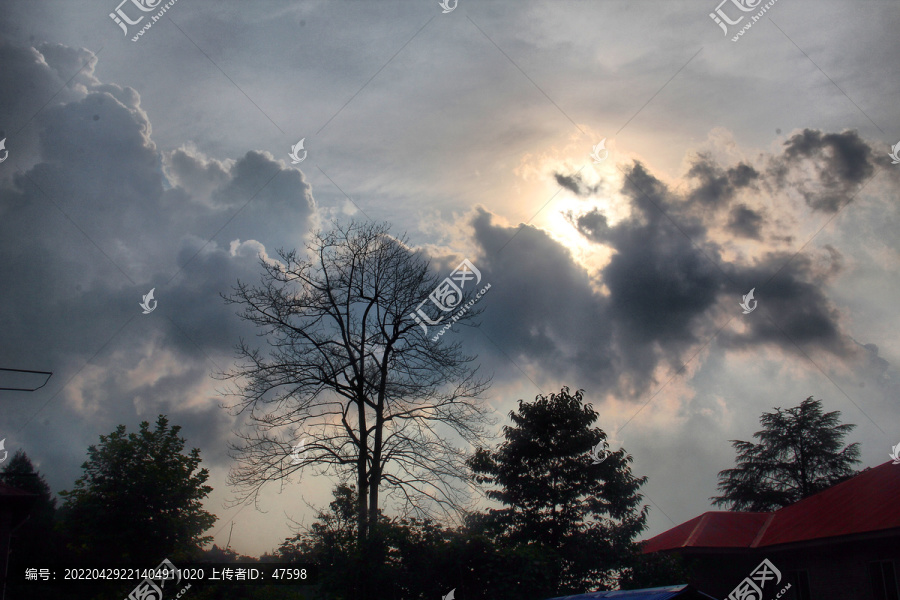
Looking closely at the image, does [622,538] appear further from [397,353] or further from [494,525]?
[397,353]

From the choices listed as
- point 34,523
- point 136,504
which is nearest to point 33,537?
point 34,523

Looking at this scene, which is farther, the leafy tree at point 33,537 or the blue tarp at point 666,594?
the leafy tree at point 33,537

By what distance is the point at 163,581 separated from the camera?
14.2 metres

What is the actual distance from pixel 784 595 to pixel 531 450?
28.2 feet

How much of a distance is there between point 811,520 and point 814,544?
2474 millimetres

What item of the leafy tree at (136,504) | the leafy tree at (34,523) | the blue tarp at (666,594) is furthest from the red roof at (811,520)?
the leafy tree at (34,523)

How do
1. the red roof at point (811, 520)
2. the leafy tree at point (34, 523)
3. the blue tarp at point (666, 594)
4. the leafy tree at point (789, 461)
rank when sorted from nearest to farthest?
the blue tarp at point (666, 594) < the red roof at point (811, 520) < the leafy tree at point (34, 523) < the leafy tree at point (789, 461)

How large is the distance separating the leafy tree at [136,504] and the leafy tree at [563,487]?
913 cm

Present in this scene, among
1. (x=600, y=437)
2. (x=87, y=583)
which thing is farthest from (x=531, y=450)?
(x=87, y=583)

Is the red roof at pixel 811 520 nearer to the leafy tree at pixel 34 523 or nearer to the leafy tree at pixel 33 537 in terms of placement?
the leafy tree at pixel 33 537

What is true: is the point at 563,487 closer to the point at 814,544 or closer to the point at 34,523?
the point at 814,544

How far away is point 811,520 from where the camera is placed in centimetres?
1802

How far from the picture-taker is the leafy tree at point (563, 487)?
64.6ft

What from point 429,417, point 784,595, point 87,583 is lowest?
point 784,595
